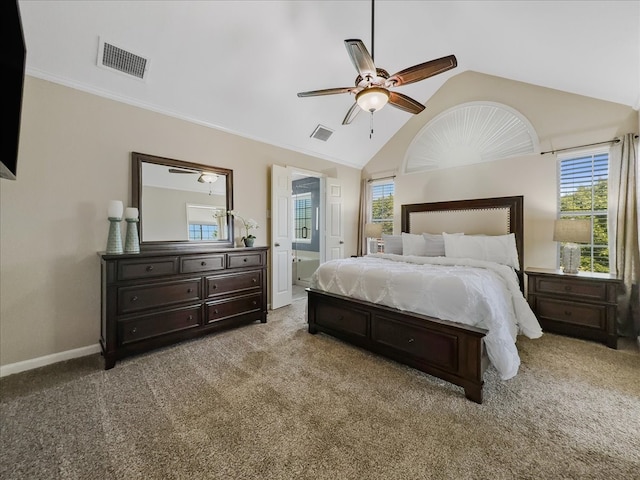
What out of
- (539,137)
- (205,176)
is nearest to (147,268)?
(205,176)

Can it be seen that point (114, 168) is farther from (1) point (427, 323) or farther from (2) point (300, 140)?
(1) point (427, 323)

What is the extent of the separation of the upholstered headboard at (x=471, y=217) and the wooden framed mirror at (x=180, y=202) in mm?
3208

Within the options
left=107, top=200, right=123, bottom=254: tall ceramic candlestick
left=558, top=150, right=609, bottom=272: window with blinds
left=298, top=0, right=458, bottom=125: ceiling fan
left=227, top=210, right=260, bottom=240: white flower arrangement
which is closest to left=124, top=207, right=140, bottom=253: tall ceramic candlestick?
left=107, top=200, right=123, bottom=254: tall ceramic candlestick

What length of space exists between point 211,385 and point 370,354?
151 cm

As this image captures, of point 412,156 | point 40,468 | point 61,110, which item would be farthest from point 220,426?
point 412,156

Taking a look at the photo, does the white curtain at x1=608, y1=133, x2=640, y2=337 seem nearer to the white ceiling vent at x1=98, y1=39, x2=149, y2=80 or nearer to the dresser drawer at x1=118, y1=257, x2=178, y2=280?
the dresser drawer at x1=118, y1=257, x2=178, y2=280

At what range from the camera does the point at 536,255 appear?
372 centimetres

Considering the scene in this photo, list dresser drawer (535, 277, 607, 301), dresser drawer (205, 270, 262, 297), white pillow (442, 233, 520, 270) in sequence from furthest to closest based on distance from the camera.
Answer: white pillow (442, 233, 520, 270)
dresser drawer (205, 270, 262, 297)
dresser drawer (535, 277, 607, 301)

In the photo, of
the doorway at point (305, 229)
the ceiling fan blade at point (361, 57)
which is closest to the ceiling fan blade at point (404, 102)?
the ceiling fan blade at point (361, 57)

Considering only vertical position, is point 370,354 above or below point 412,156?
below

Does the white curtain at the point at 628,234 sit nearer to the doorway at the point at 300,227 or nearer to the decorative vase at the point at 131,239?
the doorway at the point at 300,227

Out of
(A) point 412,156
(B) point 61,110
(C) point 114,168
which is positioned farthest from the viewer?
(A) point 412,156

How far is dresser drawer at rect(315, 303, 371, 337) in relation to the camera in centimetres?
273

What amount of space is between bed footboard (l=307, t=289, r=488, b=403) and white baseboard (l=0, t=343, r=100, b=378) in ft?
8.04
